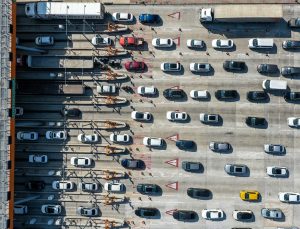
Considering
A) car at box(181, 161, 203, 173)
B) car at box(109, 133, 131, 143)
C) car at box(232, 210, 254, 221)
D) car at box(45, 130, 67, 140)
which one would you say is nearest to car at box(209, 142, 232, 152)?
car at box(181, 161, 203, 173)

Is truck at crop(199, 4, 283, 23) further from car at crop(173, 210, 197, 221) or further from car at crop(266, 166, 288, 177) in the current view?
car at crop(173, 210, 197, 221)

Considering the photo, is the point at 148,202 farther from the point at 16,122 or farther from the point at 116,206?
the point at 16,122

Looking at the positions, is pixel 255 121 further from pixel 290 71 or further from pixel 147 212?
pixel 147 212

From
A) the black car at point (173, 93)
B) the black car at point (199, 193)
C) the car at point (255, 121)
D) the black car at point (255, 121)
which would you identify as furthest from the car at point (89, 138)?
the black car at point (255, 121)

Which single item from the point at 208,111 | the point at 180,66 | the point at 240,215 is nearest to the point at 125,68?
the point at 180,66

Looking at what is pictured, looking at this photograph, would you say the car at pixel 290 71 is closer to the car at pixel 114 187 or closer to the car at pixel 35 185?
the car at pixel 114 187
